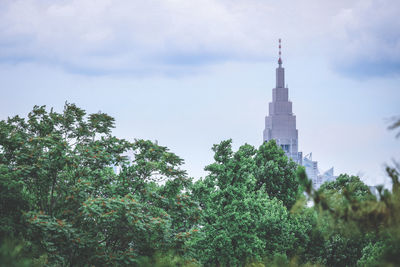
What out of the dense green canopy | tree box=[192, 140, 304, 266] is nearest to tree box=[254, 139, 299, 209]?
tree box=[192, 140, 304, 266]

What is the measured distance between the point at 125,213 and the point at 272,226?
47.8 feet

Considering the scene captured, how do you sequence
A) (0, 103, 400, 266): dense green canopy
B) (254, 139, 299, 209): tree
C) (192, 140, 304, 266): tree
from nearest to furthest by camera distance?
(0, 103, 400, 266): dense green canopy, (192, 140, 304, 266): tree, (254, 139, 299, 209): tree

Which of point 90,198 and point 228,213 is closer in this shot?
point 90,198

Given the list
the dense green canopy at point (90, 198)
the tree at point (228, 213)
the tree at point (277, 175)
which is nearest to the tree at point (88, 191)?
the dense green canopy at point (90, 198)

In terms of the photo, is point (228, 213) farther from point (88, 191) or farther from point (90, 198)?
point (90, 198)

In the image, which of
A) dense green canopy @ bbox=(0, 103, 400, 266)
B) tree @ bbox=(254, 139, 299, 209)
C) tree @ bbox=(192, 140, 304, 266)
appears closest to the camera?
dense green canopy @ bbox=(0, 103, 400, 266)

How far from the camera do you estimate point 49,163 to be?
1391 centimetres

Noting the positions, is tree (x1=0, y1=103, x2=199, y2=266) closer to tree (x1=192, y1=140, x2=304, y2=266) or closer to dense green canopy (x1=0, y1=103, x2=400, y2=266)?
dense green canopy (x1=0, y1=103, x2=400, y2=266)

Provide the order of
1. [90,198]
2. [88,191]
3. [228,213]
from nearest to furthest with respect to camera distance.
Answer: [90,198] → [88,191] → [228,213]

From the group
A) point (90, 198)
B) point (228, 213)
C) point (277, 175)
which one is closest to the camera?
point (90, 198)

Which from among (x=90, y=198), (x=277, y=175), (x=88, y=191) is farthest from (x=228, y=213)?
(x=277, y=175)

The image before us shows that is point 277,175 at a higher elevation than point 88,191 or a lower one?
higher

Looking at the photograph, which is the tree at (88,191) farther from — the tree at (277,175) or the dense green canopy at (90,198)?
the tree at (277,175)

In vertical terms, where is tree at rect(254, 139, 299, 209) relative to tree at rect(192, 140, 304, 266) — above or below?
above
